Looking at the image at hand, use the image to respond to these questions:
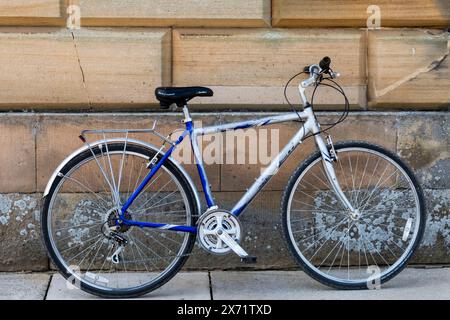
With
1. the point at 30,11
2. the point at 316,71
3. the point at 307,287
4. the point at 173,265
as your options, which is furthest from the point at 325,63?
the point at 30,11

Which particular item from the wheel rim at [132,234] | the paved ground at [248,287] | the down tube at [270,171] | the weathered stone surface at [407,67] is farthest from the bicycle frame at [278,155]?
the weathered stone surface at [407,67]

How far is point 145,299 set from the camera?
4.96 meters

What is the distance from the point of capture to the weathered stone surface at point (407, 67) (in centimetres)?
561

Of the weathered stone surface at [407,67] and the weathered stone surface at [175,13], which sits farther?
the weathered stone surface at [407,67]

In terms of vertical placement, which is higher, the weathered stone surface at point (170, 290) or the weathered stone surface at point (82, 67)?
the weathered stone surface at point (82, 67)

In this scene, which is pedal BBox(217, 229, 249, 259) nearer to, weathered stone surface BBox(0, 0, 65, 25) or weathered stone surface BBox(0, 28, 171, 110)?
weathered stone surface BBox(0, 28, 171, 110)

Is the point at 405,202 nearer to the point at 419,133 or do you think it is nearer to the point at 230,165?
the point at 419,133

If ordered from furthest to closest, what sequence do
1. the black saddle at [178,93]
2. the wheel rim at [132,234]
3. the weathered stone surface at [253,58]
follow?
1. the weathered stone surface at [253,58]
2. the wheel rim at [132,234]
3. the black saddle at [178,93]

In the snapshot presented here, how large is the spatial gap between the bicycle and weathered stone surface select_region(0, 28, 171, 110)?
0.30 metres

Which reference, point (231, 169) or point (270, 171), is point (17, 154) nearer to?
point (231, 169)

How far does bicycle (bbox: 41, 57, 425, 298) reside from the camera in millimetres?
4934

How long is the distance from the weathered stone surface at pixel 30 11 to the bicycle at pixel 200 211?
2.48ft

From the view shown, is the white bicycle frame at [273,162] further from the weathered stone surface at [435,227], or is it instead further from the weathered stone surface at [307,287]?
the weathered stone surface at [435,227]

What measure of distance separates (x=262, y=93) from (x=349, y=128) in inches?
23.4
